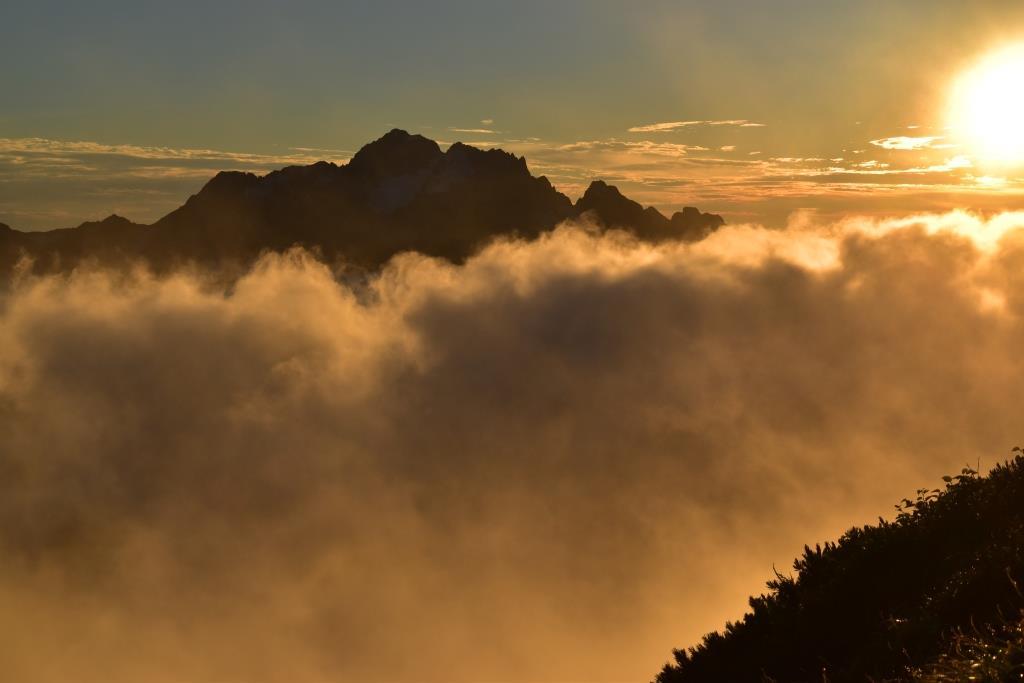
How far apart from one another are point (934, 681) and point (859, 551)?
1445cm

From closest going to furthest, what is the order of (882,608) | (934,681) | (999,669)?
(999,669) < (934,681) < (882,608)

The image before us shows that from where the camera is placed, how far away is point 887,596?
874 inches

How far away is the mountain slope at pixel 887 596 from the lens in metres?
17.6

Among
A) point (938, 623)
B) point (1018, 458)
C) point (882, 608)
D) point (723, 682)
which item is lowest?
point (723, 682)

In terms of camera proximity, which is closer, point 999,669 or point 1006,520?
point 999,669

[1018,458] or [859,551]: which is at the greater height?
[1018,458]

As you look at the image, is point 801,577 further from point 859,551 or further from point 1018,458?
point 1018,458

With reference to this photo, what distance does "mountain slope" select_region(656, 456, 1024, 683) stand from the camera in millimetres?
17625

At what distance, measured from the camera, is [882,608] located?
21.6 meters

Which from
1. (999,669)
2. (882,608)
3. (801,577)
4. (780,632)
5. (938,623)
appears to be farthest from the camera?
(801,577)

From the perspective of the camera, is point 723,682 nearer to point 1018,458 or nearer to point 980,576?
point 980,576

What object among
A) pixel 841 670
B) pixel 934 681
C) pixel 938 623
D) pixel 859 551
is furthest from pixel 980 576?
pixel 934 681

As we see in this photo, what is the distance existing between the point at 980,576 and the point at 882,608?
376 cm

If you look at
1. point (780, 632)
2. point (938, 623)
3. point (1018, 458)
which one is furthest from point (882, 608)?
point (1018, 458)
